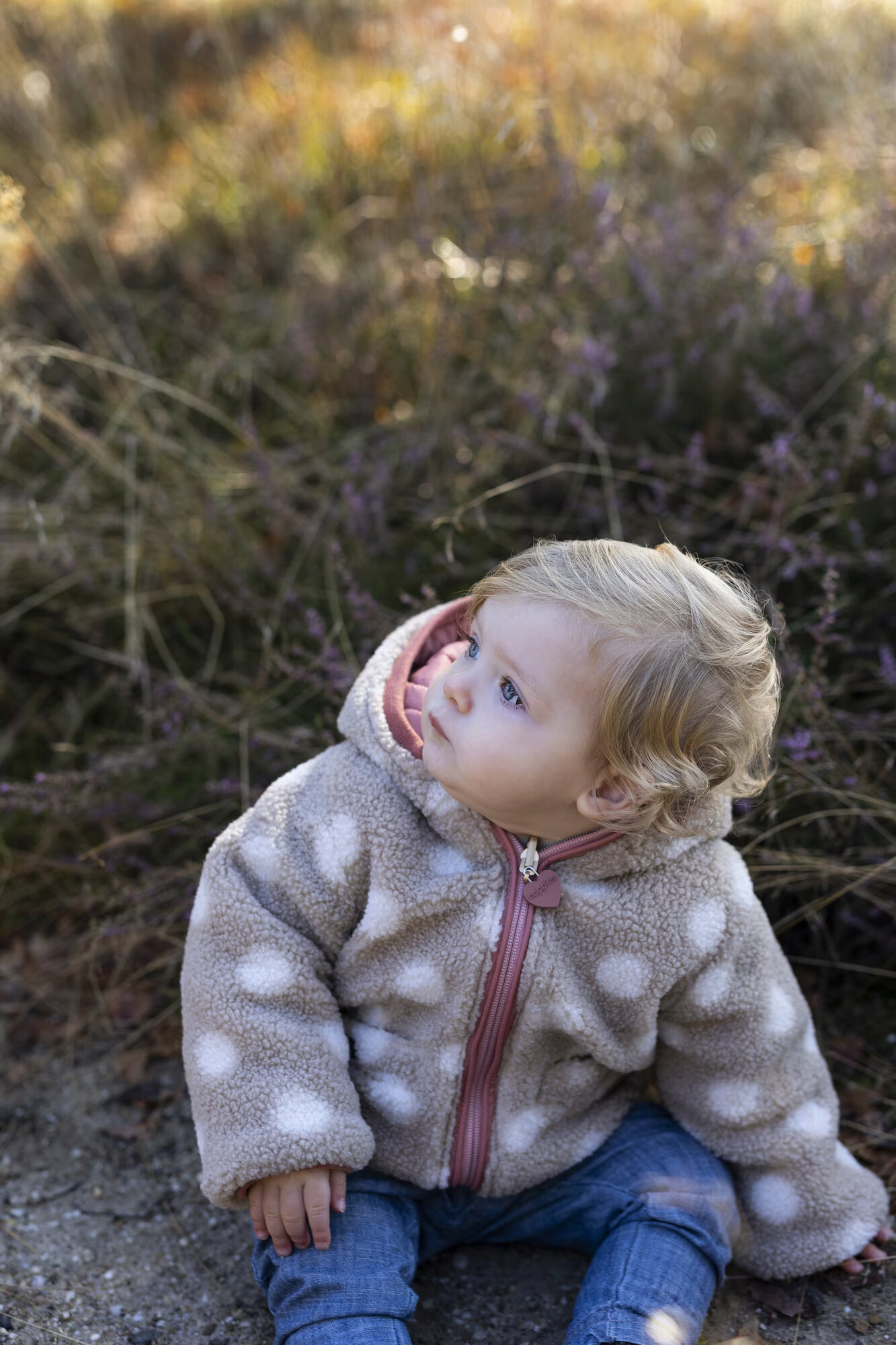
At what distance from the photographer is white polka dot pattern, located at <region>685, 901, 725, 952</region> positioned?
69.1 inches

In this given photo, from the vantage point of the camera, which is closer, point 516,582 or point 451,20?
point 516,582

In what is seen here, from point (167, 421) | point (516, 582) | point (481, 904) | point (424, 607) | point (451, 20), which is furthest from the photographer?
point (451, 20)

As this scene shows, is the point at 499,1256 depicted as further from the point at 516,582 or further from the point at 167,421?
the point at 167,421

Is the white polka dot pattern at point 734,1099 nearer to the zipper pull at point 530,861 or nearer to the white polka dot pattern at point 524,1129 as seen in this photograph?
the white polka dot pattern at point 524,1129

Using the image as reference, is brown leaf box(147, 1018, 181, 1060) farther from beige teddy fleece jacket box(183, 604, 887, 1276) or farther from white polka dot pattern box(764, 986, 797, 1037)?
white polka dot pattern box(764, 986, 797, 1037)

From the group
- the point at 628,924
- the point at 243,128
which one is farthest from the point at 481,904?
the point at 243,128

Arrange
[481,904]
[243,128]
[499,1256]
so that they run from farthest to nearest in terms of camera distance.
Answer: [243,128]
[499,1256]
[481,904]

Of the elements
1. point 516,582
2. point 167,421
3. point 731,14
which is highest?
point 731,14

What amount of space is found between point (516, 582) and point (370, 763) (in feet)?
1.22

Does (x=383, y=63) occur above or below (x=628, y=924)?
above

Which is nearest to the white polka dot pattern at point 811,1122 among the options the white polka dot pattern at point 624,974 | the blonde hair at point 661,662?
the white polka dot pattern at point 624,974

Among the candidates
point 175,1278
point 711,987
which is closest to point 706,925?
point 711,987

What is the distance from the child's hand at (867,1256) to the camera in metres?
1.89

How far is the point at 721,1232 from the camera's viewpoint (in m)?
1.83
